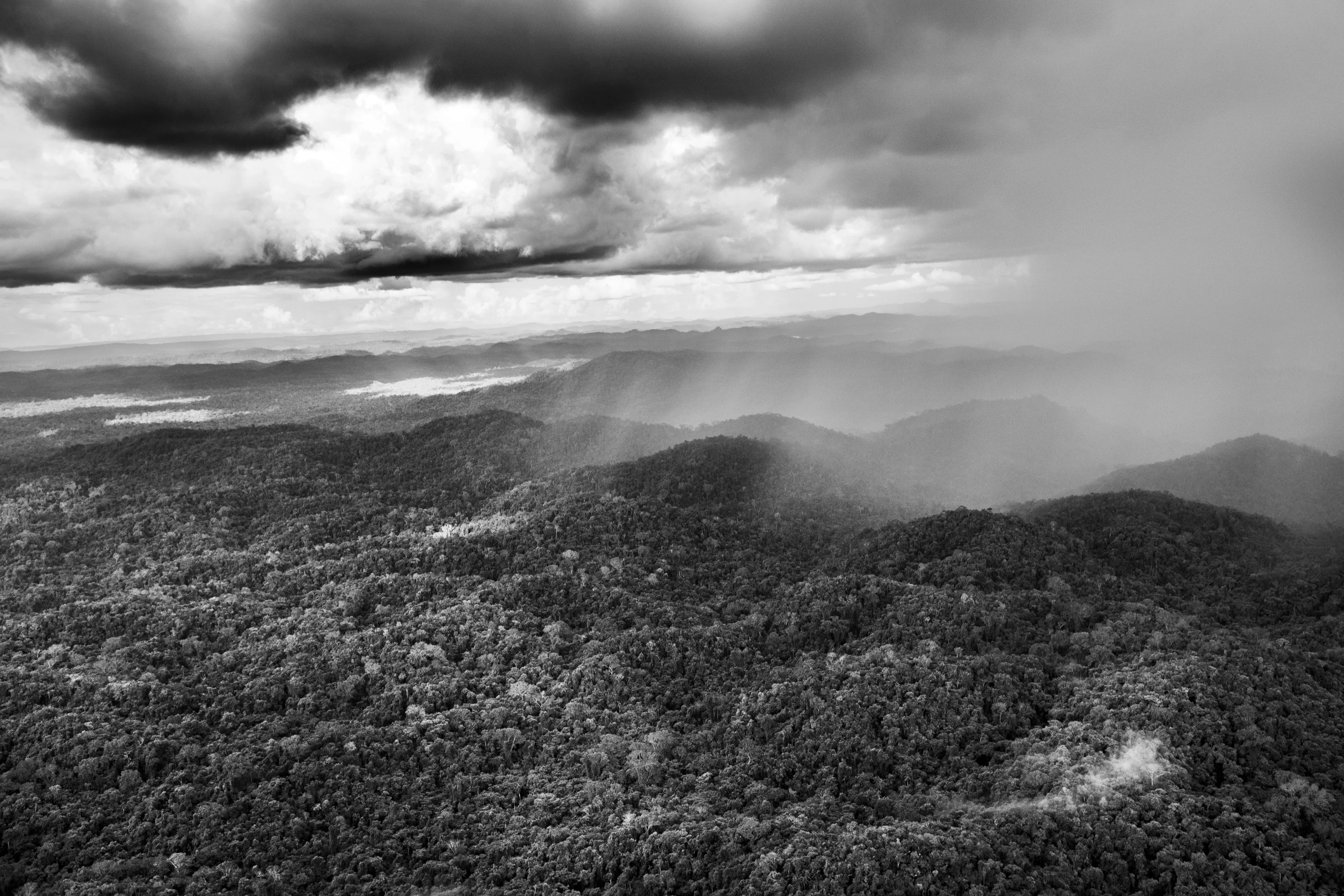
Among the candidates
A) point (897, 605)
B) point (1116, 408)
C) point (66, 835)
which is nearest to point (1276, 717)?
point (897, 605)

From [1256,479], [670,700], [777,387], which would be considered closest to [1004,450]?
[1256,479]

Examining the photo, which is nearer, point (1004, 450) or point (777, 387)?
point (1004, 450)

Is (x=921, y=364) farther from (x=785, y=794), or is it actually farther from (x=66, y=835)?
(x=66, y=835)

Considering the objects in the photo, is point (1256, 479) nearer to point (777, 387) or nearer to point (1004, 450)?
point (1004, 450)

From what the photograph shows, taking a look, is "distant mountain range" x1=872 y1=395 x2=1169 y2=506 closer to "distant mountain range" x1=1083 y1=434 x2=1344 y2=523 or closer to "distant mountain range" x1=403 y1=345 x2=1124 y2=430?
"distant mountain range" x1=1083 y1=434 x2=1344 y2=523

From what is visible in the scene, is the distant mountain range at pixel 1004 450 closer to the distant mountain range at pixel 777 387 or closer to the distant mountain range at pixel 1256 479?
the distant mountain range at pixel 1256 479

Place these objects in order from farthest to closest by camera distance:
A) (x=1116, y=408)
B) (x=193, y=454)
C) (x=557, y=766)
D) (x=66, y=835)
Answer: (x=1116, y=408) < (x=193, y=454) < (x=557, y=766) < (x=66, y=835)

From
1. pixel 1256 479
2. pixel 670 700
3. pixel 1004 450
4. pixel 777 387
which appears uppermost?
pixel 777 387

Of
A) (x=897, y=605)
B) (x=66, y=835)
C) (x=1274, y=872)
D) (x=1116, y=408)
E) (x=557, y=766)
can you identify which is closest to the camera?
(x=1274, y=872)
